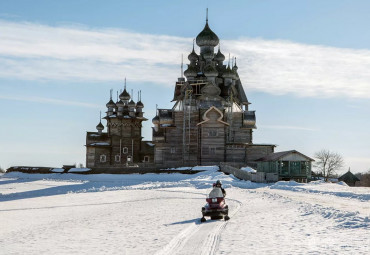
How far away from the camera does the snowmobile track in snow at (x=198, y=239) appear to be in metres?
11.5

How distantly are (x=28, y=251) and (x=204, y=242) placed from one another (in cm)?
436

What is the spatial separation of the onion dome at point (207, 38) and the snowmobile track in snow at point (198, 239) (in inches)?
2160

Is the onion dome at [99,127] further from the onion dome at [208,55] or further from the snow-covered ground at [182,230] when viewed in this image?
the snow-covered ground at [182,230]

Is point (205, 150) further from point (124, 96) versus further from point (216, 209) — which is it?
point (216, 209)

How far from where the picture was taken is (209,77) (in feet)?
217

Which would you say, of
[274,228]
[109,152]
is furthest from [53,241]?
[109,152]

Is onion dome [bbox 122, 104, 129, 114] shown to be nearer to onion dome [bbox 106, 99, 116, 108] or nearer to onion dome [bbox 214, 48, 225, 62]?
onion dome [bbox 106, 99, 116, 108]

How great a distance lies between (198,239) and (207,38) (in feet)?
193

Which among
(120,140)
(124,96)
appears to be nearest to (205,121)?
(120,140)

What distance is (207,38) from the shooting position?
2746 inches

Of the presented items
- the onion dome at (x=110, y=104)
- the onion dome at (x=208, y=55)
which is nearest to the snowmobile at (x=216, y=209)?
the onion dome at (x=208, y=55)

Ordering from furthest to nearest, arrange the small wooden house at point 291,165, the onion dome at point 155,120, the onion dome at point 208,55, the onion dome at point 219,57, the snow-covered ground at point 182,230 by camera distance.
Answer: the onion dome at point 219,57 → the onion dome at point 155,120 → the onion dome at point 208,55 → the small wooden house at point 291,165 → the snow-covered ground at point 182,230

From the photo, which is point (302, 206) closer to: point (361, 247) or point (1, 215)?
point (361, 247)

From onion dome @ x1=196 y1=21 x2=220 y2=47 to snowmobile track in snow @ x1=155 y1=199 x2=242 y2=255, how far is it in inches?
2160
